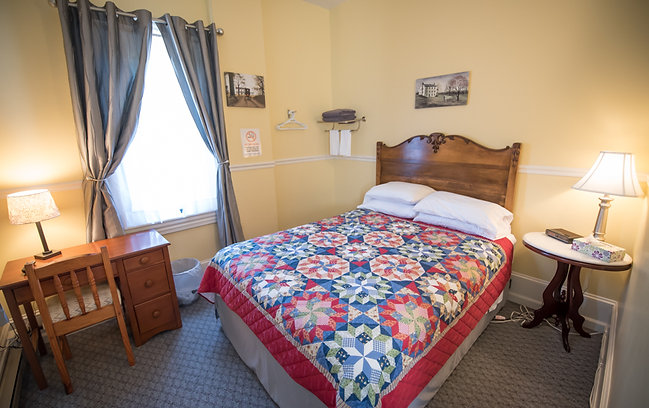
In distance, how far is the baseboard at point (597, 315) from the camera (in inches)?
60.2

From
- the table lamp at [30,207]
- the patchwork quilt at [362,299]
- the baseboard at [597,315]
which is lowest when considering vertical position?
the baseboard at [597,315]

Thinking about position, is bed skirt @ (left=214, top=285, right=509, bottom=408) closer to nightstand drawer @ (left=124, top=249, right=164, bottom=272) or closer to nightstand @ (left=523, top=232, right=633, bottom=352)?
nightstand @ (left=523, top=232, right=633, bottom=352)

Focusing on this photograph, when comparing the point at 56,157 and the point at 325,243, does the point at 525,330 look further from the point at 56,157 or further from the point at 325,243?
the point at 56,157

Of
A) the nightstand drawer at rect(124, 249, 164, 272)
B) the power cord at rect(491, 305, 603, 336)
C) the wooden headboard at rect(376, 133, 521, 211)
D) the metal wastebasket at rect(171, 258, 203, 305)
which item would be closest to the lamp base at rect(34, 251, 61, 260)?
the nightstand drawer at rect(124, 249, 164, 272)

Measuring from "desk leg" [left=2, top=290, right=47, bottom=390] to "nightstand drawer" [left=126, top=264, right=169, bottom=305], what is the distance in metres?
0.53

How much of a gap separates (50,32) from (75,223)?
139cm

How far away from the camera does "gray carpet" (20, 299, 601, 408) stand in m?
1.63

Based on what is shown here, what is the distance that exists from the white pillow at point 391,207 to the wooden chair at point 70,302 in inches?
87.5

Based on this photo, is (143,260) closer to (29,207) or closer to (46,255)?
(46,255)

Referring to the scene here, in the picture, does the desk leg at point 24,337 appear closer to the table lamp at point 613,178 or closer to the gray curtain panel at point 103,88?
the gray curtain panel at point 103,88

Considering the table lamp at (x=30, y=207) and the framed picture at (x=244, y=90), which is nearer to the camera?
the table lamp at (x=30, y=207)

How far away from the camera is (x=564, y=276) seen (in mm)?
1976

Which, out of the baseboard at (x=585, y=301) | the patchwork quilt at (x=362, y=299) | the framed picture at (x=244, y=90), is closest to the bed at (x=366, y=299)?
the patchwork quilt at (x=362, y=299)

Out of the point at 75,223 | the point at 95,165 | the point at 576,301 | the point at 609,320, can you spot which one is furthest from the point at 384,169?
the point at 75,223
